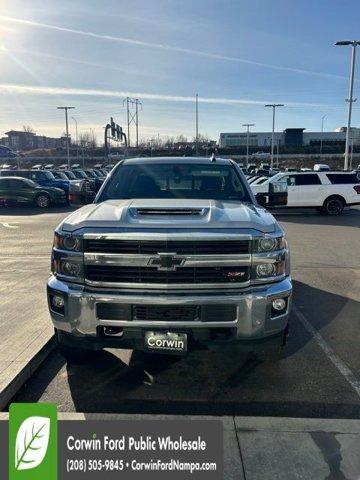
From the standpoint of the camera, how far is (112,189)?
4.88 metres

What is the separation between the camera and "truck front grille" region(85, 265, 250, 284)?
3.29 meters

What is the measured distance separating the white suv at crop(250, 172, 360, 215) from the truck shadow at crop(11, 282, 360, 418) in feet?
43.8

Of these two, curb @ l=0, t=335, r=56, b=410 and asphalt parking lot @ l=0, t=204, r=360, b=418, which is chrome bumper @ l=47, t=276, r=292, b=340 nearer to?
asphalt parking lot @ l=0, t=204, r=360, b=418

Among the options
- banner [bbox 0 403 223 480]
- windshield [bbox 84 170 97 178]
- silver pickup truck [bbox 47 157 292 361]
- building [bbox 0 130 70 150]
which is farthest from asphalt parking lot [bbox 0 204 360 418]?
building [bbox 0 130 70 150]

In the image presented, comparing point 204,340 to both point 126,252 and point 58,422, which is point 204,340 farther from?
point 58,422

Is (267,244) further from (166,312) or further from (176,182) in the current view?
(176,182)

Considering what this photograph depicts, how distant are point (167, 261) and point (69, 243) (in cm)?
81

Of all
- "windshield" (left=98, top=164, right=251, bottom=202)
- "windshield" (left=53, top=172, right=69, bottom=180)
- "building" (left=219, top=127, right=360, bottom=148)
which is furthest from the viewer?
"building" (left=219, top=127, right=360, bottom=148)

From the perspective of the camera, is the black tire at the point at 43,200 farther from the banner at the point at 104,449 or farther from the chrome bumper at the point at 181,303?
the banner at the point at 104,449

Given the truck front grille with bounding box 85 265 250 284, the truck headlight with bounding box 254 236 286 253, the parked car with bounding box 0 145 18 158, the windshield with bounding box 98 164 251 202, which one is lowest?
the truck front grille with bounding box 85 265 250 284

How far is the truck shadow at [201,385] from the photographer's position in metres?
3.41

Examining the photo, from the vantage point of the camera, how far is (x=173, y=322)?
3238 millimetres

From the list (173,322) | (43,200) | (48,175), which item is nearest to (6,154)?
(48,175)

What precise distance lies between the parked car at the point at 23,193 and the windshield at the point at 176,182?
15.5 metres
